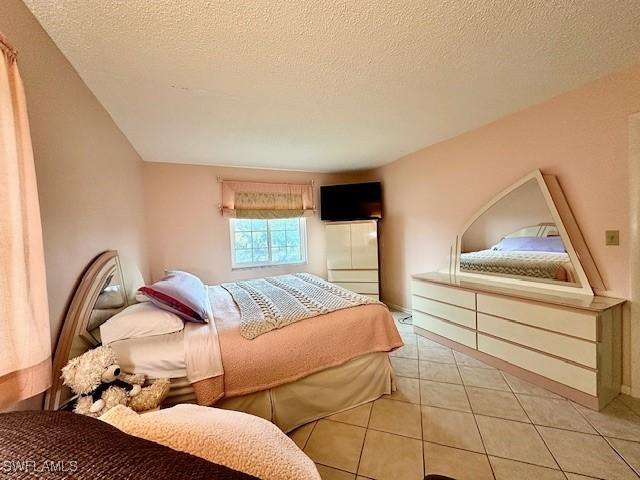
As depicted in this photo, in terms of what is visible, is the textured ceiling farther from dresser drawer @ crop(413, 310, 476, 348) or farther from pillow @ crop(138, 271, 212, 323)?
dresser drawer @ crop(413, 310, 476, 348)

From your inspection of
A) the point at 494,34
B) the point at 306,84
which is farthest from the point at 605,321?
the point at 306,84

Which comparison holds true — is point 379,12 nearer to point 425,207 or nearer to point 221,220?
point 425,207

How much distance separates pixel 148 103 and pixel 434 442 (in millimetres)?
3005

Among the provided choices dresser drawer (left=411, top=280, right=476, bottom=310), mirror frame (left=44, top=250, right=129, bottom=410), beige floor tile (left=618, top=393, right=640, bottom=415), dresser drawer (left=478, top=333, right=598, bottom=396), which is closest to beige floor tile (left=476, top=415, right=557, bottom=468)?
dresser drawer (left=478, top=333, right=598, bottom=396)

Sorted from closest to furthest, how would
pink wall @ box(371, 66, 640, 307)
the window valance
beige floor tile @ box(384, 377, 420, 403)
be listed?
pink wall @ box(371, 66, 640, 307) < beige floor tile @ box(384, 377, 420, 403) < the window valance

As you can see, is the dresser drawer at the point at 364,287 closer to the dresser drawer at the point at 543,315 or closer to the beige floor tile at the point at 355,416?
the dresser drawer at the point at 543,315

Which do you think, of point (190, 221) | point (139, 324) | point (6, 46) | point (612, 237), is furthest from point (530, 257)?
point (190, 221)

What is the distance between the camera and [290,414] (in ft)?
5.37

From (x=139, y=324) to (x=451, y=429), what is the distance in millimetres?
1994

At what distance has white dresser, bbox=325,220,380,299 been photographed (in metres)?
3.93

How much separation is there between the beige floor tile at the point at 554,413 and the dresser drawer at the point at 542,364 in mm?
159

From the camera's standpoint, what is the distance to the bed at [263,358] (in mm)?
1371

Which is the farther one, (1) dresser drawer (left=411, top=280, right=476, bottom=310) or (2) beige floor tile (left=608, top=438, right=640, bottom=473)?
(1) dresser drawer (left=411, top=280, right=476, bottom=310)

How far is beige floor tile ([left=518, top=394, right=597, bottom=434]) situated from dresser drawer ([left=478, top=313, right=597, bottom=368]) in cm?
32
